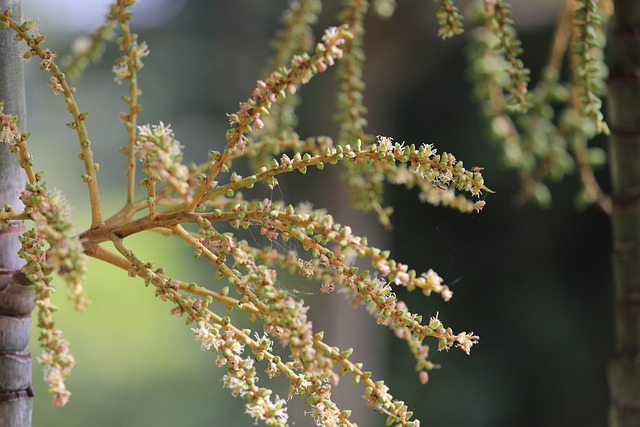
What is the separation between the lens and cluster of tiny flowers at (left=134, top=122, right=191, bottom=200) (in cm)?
26

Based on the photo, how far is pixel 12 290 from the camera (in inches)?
14.4

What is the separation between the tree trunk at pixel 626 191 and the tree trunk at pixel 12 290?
333 mm

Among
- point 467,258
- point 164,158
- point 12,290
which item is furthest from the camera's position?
point 467,258

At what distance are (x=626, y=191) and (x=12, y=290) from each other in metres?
0.36

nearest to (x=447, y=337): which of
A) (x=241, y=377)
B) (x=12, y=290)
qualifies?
(x=241, y=377)

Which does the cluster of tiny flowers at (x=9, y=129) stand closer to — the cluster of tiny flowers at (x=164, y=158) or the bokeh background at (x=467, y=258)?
the cluster of tiny flowers at (x=164, y=158)

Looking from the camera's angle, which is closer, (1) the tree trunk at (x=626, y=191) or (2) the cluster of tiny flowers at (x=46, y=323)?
(2) the cluster of tiny flowers at (x=46, y=323)

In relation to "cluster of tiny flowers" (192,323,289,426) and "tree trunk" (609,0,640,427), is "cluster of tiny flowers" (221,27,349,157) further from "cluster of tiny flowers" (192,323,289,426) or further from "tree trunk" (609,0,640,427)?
"tree trunk" (609,0,640,427)

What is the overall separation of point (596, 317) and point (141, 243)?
1910mm

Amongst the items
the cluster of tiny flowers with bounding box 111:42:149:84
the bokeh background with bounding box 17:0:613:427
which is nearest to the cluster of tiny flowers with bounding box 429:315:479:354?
the cluster of tiny flowers with bounding box 111:42:149:84

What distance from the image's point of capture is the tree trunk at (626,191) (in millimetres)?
426

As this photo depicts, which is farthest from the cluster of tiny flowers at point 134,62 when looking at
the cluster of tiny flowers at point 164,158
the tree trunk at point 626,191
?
the tree trunk at point 626,191

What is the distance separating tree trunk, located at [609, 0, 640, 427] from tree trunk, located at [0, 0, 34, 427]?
13.1 inches

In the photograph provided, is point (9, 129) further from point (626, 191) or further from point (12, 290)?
point (626, 191)
